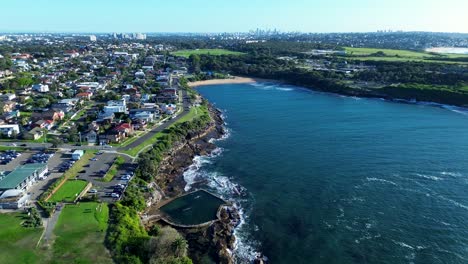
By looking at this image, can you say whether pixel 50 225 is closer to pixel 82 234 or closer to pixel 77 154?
pixel 82 234

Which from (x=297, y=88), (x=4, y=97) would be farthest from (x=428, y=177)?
(x=4, y=97)

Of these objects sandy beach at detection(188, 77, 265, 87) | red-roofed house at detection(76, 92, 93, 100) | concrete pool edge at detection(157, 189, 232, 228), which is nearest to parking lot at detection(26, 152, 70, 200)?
concrete pool edge at detection(157, 189, 232, 228)

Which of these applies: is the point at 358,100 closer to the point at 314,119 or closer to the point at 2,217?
the point at 314,119

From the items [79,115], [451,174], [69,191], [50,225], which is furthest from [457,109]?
[50,225]

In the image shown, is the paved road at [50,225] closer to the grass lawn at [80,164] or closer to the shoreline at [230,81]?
the grass lawn at [80,164]

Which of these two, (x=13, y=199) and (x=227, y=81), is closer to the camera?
(x=13, y=199)

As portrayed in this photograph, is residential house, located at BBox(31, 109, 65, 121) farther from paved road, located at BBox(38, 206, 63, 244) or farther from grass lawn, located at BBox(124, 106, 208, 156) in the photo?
paved road, located at BBox(38, 206, 63, 244)

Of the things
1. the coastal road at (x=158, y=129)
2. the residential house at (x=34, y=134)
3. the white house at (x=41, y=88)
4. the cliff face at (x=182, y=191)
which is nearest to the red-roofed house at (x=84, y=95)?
the white house at (x=41, y=88)
